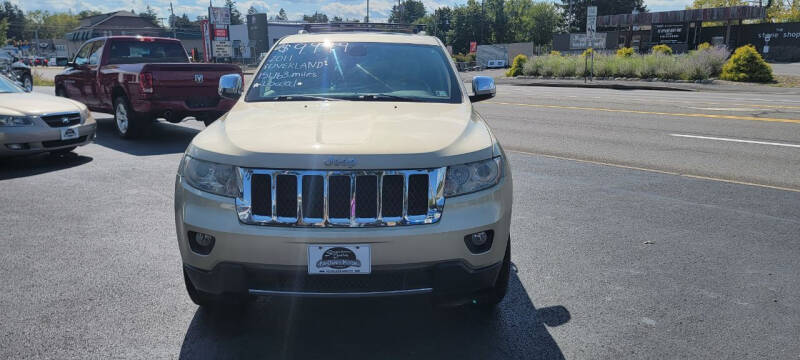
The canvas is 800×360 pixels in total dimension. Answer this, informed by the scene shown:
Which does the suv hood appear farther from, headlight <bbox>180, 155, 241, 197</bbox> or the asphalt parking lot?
the asphalt parking lot

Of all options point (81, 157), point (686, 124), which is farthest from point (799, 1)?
point (81, 157)

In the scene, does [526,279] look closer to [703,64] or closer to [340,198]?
[340,198]

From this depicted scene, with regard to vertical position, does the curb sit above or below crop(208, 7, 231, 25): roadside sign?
below

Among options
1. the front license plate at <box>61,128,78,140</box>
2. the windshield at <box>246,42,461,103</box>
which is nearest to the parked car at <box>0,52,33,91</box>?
the front license plate at <box>61,128,78,140</box>

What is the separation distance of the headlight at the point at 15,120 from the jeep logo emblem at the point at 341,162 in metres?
7.28

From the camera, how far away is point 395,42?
4.74 m

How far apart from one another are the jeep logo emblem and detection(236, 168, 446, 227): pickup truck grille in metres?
0.03

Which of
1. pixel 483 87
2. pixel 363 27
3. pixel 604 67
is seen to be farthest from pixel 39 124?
pixel 604 67

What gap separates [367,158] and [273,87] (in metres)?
1.74

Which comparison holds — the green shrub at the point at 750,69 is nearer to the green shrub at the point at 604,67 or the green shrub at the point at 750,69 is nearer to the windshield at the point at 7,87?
the green shrub at the point at 604,67

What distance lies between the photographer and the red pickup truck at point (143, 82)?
1016 centimetres

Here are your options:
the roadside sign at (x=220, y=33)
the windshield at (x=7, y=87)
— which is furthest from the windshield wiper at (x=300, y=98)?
the roadside sign at (x=220, y=33)

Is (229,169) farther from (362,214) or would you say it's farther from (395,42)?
(395,42)

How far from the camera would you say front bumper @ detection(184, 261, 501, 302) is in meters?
2.85
